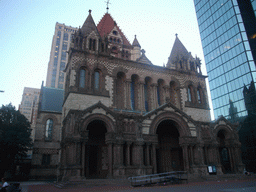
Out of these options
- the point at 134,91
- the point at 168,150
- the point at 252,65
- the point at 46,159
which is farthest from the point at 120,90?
the point at 252,65

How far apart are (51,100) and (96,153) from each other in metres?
25.3

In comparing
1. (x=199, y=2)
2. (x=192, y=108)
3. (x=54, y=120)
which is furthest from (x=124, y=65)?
(x=199, y=2)

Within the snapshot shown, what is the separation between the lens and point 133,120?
2309 cm

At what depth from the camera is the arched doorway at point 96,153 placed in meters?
23.2

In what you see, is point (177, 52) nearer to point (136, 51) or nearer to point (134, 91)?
point (136, 51)

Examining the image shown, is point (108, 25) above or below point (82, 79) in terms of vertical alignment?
above

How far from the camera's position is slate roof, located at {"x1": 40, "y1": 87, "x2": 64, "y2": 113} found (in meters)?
43.0

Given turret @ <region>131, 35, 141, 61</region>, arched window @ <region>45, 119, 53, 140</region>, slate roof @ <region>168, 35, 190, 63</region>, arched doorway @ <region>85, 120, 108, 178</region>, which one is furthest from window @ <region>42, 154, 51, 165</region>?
slate roof @ <region>168, 35, 190, 63</region>

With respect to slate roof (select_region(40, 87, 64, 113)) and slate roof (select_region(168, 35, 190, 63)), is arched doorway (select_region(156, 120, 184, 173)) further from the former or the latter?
slate roof (select_region(40, 87, 64, 113))

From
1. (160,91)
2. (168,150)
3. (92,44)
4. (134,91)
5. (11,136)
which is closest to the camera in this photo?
(168,150)

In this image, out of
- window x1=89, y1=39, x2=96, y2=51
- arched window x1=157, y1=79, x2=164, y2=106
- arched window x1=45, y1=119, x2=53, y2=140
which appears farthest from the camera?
arched window x1=45, y1=119, x2=53, y2=140

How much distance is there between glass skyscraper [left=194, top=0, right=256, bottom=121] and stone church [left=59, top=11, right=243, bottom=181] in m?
19.9

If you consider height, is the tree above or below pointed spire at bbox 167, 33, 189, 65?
below

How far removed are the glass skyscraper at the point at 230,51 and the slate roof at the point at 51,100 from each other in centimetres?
3931
